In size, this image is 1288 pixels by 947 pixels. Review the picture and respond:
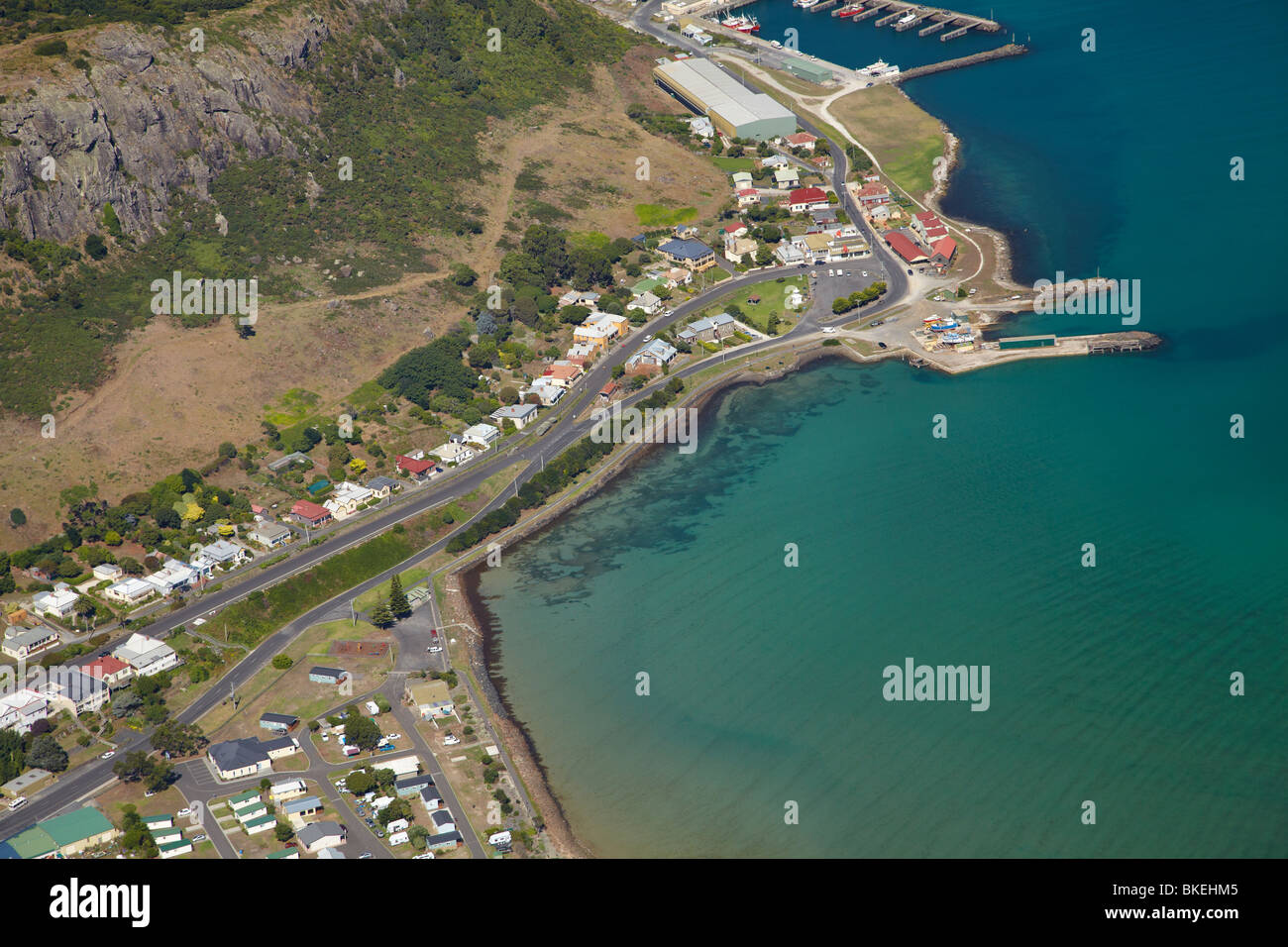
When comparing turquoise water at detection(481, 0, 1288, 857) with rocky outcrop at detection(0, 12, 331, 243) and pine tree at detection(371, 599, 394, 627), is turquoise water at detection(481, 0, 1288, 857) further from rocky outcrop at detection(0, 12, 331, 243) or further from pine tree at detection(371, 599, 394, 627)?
rocky outcrop at detection(0, 12, 331, 243)

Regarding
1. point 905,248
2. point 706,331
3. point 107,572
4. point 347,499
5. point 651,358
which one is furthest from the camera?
point 905,248

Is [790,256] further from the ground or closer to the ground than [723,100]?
closer to the ground

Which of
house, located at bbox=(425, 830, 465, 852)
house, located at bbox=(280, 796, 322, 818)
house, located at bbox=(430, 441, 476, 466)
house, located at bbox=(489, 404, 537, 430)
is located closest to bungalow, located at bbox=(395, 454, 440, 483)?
house, located at bbox=(430, 441, 476, 466)

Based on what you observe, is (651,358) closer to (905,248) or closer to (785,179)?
(905,248)

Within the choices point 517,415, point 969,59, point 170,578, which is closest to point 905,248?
point 517,415

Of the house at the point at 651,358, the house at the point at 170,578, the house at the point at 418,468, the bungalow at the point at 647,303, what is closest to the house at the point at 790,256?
the bungalow at the point at 647,303

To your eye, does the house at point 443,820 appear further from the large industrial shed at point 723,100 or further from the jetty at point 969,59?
the jetty at point 969,59

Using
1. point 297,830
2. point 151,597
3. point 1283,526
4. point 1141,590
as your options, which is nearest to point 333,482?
point 151,597
